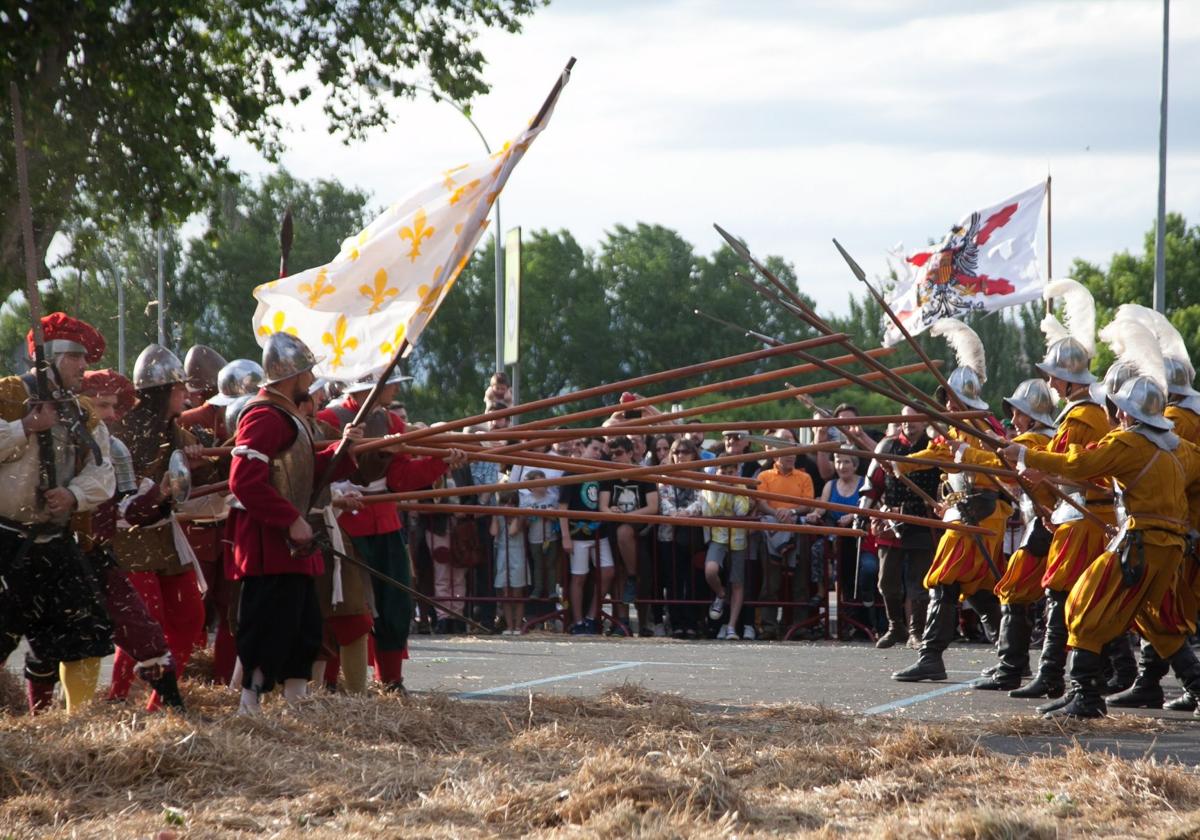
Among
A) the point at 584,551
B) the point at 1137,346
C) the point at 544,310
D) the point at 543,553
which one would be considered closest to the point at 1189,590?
the point at 1137,346

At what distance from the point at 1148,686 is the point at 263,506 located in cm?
486

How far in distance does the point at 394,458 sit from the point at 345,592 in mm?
665

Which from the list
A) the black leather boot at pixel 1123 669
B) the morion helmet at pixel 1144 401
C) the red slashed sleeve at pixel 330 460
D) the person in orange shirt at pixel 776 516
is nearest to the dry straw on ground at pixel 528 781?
the red slashed sleeve at pixel 330 460

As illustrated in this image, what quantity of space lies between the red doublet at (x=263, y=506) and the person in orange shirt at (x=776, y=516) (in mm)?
6372

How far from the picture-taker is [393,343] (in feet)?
22.7

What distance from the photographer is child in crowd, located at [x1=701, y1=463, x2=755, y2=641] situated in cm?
1336

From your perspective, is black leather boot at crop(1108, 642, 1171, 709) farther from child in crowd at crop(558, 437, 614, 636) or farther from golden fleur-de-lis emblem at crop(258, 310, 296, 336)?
child in crowd at crop(558, 437, 614, 636)

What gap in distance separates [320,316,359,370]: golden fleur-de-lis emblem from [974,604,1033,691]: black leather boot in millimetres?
4285

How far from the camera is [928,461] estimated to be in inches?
253

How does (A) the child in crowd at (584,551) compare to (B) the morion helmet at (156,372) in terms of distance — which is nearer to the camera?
(B) the morion helmet at (156,372)

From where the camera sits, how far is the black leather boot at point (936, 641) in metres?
9.78

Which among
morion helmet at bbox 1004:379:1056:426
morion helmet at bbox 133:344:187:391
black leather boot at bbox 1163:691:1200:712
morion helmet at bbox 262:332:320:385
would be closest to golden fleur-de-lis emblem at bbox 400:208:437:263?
morion helmet at bbox 262:332:320:385

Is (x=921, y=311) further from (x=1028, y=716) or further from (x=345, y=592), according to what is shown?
(x=345, y=592)

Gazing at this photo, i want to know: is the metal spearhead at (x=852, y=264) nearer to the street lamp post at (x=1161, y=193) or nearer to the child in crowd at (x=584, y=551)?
the child in crowd at (x=584, y=551)
